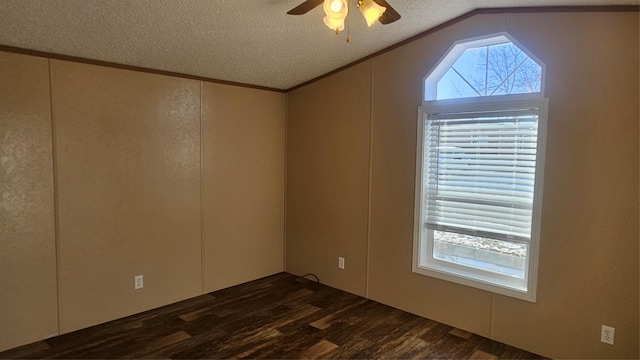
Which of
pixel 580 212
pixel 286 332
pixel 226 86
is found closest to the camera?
pixel 580 212

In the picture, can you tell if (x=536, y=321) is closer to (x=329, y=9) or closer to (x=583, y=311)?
(x=583, y=311)

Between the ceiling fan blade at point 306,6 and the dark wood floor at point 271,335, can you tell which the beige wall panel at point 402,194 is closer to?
the dark wood floor at point 271,335

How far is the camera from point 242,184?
418cm

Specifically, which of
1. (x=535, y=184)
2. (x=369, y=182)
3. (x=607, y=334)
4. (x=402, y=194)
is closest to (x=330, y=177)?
(x=369, y=182)

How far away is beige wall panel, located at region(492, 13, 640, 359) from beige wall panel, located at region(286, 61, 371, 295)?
1550mm

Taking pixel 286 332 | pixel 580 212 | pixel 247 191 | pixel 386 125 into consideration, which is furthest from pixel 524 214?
pixel 247 191

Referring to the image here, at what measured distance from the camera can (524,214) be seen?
2873 mm

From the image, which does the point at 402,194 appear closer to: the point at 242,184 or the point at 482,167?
the point at 482,167

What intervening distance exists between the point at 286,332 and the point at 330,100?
7.68 ft

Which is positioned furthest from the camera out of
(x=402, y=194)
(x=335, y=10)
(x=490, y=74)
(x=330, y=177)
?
(x=330, y=177)

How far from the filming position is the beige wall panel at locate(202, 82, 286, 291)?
3.89m

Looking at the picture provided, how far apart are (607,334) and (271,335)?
7.77 feet

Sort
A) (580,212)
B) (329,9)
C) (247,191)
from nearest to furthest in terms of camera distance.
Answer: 1. (329,9)
2. (580,212)
3. (247,191)

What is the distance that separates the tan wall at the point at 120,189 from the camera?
2773mm
